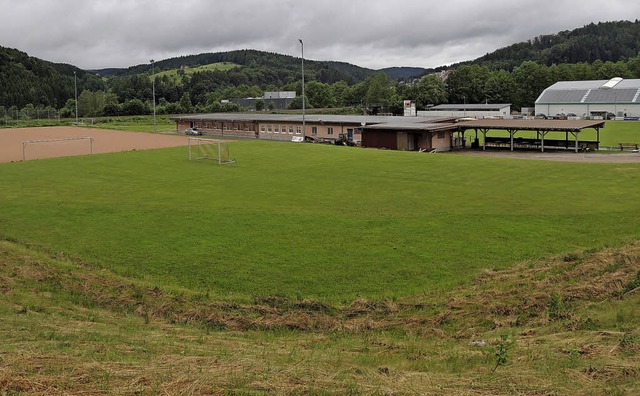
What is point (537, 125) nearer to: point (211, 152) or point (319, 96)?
point (211, 152)

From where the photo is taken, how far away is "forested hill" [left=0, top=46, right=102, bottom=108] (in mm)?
141375

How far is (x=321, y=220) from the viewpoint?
23.5 meters

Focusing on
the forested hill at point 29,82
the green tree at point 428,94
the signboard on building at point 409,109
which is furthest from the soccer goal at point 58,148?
the forested hill at point 29,82

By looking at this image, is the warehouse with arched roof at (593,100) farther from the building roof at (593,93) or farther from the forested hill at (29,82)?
the forested hill at (29,82)

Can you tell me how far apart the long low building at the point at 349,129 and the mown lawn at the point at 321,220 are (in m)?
14.9

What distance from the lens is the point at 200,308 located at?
14.3 m

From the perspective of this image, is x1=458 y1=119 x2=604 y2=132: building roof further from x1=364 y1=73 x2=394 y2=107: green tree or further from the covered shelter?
x1=364 y1=73 x2=394 y2=107: green tree

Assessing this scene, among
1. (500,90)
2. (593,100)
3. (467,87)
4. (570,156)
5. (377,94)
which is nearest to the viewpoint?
(570,156)

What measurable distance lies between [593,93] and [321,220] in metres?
99.2

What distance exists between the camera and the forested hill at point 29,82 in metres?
141

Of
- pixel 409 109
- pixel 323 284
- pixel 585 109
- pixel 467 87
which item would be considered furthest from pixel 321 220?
pixel 467 87

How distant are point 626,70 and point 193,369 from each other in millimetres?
142070

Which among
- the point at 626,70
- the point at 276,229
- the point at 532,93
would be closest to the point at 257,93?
the point at 532,93

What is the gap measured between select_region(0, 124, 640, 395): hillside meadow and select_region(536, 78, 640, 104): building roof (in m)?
77.9
